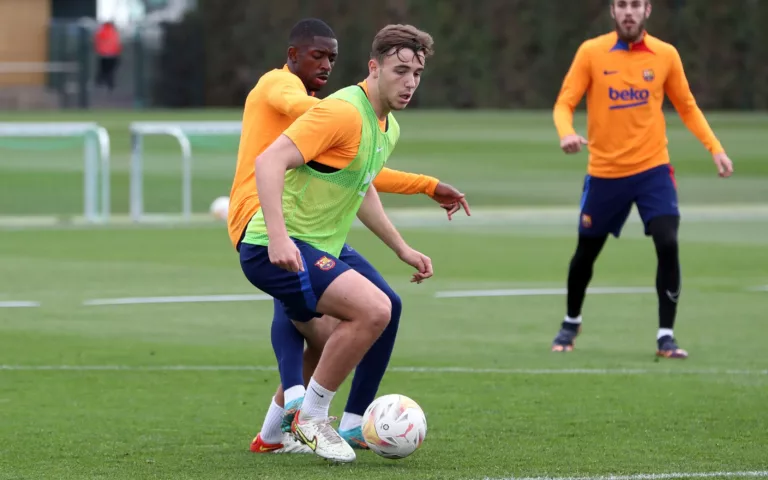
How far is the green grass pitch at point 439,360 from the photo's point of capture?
6.82 metres

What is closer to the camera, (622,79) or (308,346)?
(308,346)

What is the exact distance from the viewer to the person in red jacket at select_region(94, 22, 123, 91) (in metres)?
55.8

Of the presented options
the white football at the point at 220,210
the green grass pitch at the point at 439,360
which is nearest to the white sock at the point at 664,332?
the green grass pitch at the point at 439,360

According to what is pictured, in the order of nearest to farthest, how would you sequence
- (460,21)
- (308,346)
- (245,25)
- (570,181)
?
(308,346) → (570,181) → (460,21) → (245,25)

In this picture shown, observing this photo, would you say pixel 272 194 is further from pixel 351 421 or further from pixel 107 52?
pixel 107 52

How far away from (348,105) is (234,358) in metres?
3.67

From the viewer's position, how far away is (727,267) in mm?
15641

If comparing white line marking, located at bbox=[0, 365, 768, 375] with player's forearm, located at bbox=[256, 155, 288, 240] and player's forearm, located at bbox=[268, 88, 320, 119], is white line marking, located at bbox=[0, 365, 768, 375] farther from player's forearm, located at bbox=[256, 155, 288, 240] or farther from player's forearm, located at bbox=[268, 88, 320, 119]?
player's forearm, located at bbox=[256, 155, 288, 240]

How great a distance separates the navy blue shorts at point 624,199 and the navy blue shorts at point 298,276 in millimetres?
3692

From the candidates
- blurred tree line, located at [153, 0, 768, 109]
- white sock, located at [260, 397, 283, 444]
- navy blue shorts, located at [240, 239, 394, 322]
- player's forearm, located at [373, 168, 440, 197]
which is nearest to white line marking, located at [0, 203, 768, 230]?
player's forearm, located at [373, 168, 440, 197]

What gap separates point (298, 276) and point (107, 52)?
168 ft

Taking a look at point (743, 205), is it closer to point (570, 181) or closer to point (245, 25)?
point (570, 181)

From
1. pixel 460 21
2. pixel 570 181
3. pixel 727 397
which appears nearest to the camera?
pixel 727 397

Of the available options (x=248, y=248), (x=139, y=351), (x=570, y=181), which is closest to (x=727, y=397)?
(x=248, y=248)
